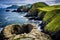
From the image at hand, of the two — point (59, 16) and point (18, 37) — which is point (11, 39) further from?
point (59, 16)

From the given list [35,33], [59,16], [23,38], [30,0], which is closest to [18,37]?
[23,38]

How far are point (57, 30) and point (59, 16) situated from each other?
292 inches

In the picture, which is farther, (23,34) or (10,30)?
(10,30)

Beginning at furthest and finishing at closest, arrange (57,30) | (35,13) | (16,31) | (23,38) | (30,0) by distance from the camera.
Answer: (30,0)
(35,13)
(16,31)
(57,30)
(23,38)

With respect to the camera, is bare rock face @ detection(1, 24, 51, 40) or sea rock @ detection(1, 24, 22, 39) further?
sea rock @ detection(1, 24, 22, 39)

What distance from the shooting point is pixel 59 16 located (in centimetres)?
3831

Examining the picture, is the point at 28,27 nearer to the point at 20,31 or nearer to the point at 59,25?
the point at 20,31

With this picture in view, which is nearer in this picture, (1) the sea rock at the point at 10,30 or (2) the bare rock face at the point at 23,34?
(2) the bare rock face at the point at 23,34

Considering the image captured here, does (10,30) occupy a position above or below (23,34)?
below

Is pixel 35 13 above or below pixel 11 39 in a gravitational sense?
below

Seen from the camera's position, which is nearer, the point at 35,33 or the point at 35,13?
the point at 35,33

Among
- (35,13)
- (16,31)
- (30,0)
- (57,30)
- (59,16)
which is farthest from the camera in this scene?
(30,0)

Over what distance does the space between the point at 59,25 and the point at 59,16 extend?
5.48 meters

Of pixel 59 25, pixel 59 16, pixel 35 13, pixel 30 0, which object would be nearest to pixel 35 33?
pixel 59 25
